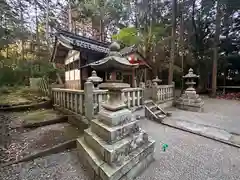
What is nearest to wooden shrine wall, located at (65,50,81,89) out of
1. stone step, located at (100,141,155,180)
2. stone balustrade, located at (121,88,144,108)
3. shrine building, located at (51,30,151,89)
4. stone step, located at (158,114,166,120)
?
shrine building, located at (51,30,151,89)

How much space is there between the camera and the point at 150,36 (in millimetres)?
10828

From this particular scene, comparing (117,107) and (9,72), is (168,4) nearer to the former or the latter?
(117,107)

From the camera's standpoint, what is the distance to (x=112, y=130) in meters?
2.27

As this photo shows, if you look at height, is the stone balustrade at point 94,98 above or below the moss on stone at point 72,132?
above

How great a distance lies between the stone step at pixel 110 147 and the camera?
82.1 inches

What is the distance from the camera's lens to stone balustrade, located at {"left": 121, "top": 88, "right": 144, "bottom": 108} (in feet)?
15.1

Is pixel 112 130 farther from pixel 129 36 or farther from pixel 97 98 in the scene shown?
pixel 129 36

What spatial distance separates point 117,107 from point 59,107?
176 inches

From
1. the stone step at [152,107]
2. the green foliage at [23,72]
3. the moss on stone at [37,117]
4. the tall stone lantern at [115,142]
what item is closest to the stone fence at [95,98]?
the moss on stone at [37,117]

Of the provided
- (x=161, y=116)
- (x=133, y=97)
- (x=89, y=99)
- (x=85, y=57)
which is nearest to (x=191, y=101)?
(x=161, y=116)

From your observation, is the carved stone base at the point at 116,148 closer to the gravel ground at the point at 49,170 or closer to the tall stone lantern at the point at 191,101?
the gravel ground at the point at 49,170

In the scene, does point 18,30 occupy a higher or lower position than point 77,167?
higher

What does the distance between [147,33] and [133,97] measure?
8.43 metres

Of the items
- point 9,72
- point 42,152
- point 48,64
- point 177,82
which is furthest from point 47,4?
point 177,82
